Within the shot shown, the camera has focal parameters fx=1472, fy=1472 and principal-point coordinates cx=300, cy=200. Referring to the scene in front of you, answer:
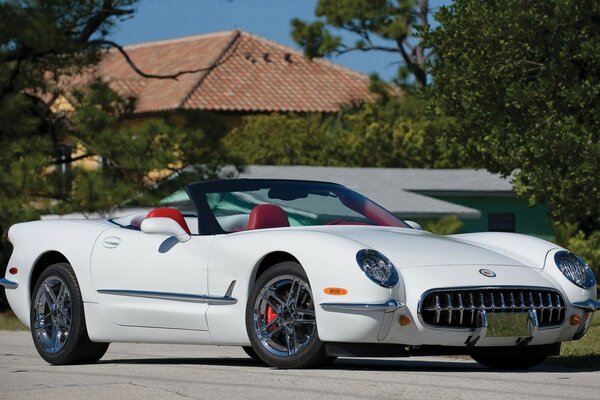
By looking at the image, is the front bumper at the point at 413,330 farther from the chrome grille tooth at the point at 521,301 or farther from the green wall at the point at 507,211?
the green wall at the point at 507,211

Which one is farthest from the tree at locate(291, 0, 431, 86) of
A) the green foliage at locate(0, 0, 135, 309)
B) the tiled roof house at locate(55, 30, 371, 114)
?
the green foliage at locate(0, 0, 135, 309)

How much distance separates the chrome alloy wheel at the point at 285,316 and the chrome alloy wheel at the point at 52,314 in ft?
6.36

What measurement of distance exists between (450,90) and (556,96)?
5.69 ft

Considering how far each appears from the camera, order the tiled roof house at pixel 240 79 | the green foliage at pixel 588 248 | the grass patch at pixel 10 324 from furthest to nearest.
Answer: the tiled roof house at pixel 240 79 → the green foliage at pixel 588 248 → the grass patch at pixel 10 324

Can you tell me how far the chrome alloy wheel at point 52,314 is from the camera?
10.8 metres

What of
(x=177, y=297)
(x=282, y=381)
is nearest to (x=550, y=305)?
(x=282, y=381)

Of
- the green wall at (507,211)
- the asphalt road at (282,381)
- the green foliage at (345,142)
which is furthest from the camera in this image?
the green foliage at (345,142)

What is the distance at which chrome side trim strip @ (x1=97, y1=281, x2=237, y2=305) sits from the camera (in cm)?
963

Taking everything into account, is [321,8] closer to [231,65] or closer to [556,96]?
[231,65]

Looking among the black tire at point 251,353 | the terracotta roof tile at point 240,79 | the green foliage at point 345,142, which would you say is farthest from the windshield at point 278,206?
the terracotta roof tile at point 240,79

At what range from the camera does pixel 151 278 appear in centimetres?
1016

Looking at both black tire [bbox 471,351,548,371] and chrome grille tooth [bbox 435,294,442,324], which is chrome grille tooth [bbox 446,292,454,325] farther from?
black tire [bbox 471,351,548,371]

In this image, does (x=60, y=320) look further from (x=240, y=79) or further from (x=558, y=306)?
(x=240, y=79)

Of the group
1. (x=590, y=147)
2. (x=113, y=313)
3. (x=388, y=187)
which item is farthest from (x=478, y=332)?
(x=388, y=187)
